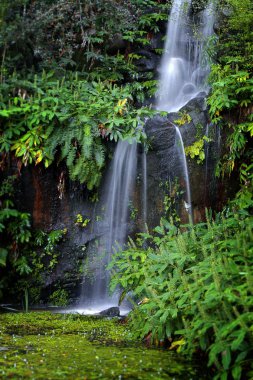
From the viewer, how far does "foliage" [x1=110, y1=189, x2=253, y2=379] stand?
11.7ft

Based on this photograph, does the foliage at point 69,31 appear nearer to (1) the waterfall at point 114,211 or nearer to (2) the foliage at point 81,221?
(1) the waterfall at point 114,211

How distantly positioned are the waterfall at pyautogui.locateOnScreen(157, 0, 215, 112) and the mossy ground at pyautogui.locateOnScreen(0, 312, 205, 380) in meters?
6.10

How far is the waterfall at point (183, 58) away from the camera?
36.1 feet

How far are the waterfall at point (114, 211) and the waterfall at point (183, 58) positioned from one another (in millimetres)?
2003

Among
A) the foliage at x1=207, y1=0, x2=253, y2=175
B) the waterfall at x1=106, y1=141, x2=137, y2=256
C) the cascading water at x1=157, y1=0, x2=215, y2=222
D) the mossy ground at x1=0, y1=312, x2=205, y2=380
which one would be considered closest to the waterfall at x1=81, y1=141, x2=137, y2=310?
the waterfall at x1=106, y1=141, x2=137, y2=256

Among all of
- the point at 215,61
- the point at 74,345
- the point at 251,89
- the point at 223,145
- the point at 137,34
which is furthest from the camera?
the point at 137,34

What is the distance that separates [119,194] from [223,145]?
7.61ft

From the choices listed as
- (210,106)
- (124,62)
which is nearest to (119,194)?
(210,106)

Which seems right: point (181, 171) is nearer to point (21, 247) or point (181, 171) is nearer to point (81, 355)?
point (21, 247)

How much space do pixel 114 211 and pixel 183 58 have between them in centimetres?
534

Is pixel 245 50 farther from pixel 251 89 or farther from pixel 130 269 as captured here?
pixel 130 269

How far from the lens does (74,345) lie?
4766 mm

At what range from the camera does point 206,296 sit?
389 cm

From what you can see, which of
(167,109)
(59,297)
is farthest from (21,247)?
(167,109)
